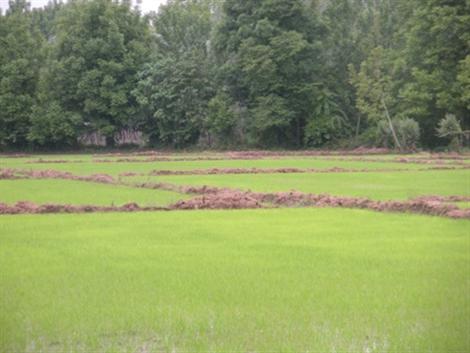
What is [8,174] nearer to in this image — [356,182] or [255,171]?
[255,171]

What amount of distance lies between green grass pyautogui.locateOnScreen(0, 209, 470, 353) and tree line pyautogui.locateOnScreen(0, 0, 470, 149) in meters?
30.8

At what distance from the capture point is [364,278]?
7.71 metres

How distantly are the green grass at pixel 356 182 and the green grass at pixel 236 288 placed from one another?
6036 mm

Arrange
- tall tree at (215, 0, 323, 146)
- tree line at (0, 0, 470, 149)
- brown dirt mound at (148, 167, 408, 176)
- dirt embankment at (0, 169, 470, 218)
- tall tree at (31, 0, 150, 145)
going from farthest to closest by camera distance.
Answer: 1. tall tree at (31, 0, 150, 145)
2. tall tree at (215, 0, 323, 146)
3. tree line at (0, 0, 470, 149)
4. brown dirt mound at (148, 167, 408, 176)
5. dirt embankment at (0, 169, 470, 218)

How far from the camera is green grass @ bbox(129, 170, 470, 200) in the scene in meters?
18.0

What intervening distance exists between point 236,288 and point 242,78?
1536 inches

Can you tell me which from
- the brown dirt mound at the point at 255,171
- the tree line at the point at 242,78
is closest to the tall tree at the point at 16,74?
the tree line at the point at 242,78

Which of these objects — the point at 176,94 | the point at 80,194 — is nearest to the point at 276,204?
the point at 80,194

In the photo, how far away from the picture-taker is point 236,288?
7.36 meters

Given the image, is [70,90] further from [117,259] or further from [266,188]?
[117,259]

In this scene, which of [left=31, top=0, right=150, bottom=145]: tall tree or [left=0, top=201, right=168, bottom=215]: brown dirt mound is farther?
[left=31, top=0, right=150, bottom=145]: tall tree

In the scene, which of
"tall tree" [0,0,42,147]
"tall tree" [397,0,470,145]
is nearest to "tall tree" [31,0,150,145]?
"tall tree" [0,0,42,147]

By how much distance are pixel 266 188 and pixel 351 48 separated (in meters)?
29.3

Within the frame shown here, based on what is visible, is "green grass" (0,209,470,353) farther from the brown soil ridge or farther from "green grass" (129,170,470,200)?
"green grass" (129,170,470,200)
